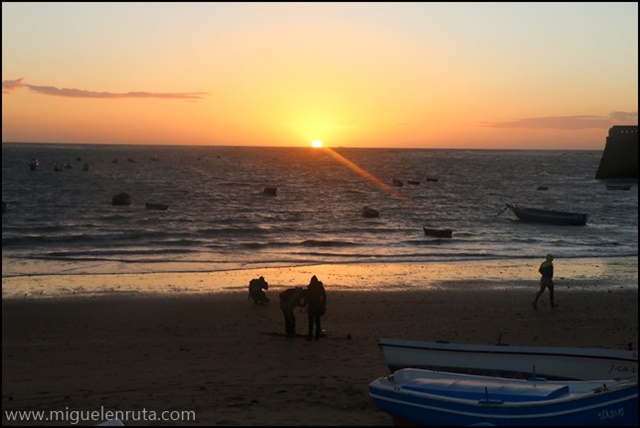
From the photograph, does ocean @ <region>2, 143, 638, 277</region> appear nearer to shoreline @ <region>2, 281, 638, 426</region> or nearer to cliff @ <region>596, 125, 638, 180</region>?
shoreline @ <region>2, 281, 638, 426</region>

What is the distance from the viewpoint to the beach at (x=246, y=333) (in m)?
12.3

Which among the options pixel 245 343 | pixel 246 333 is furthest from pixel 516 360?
pixel 246 333

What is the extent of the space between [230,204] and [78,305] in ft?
149

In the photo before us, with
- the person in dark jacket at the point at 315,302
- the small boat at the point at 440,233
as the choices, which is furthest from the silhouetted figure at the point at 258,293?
the small boat at the point at 440,233

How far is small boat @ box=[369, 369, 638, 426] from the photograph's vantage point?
9734mm

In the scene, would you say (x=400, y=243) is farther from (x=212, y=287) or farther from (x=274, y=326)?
(x=274, y=326)

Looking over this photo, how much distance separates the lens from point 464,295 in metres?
23.5

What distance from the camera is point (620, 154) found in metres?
115

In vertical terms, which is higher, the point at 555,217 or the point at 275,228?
the point at 555,217

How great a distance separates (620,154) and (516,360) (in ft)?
368

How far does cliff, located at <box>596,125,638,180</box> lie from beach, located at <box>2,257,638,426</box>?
87.5m

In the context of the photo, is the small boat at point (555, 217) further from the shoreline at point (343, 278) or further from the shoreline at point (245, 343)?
the shoreline at point (245, 343)

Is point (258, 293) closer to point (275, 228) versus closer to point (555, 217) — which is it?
point (275, 228)

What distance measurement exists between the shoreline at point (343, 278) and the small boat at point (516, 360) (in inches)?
473
